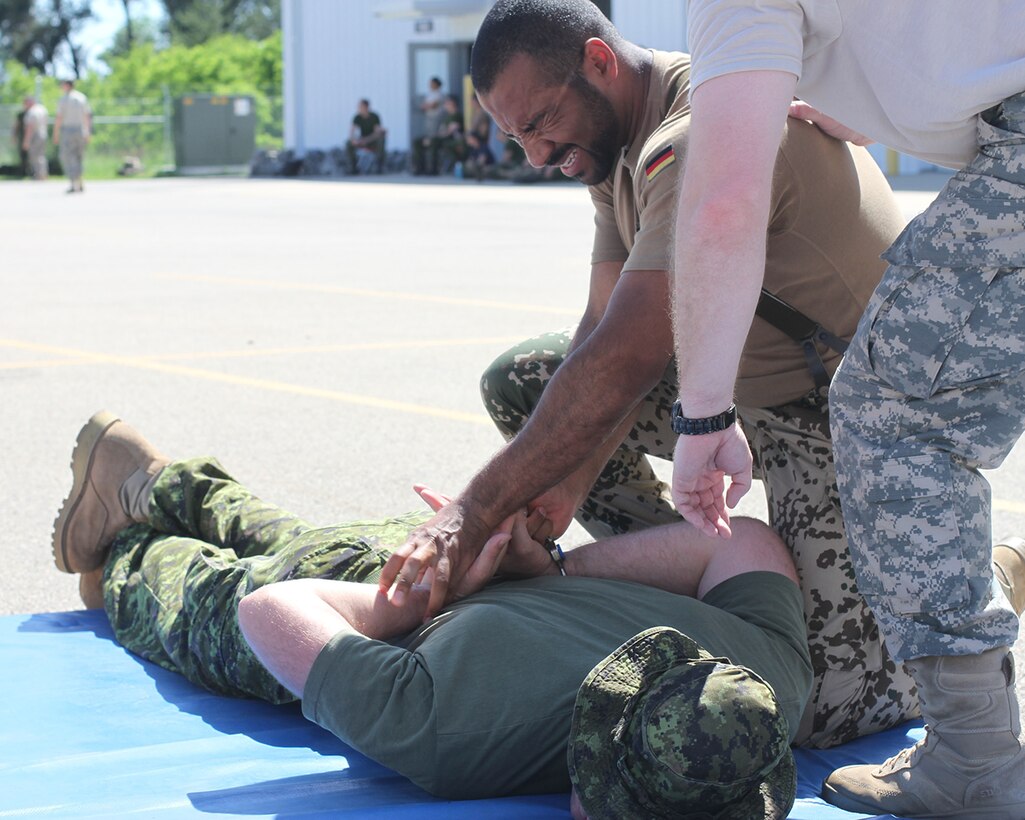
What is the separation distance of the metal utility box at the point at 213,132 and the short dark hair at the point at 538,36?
1461 inches

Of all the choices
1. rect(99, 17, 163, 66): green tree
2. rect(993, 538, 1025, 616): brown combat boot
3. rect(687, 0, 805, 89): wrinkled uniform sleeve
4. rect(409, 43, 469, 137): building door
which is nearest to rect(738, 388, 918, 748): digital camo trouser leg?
rect(993, 538, 1025, 616): brown combat boot

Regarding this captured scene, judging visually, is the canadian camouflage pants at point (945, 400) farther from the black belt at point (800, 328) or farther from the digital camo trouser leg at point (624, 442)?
the digital camo trouser leg at point (624, 442)

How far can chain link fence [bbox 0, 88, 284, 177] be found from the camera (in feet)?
133

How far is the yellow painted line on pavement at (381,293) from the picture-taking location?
991 centimetres

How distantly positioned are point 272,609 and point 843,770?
1.11 meters

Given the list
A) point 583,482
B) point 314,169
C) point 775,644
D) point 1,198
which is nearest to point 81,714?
point 583,482

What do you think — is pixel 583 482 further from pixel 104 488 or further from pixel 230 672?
pixel 104 488

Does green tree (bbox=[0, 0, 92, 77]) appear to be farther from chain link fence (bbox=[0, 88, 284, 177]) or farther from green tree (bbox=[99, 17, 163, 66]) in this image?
chain link fence (bbox=[0, 88, 284, 177])

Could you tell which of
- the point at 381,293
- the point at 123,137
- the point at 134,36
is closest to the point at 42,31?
the point at 134,36

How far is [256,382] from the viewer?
7.61 metres

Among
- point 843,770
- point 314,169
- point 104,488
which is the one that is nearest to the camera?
point 843,770

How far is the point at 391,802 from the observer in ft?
8.79

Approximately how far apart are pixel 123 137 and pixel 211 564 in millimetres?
42098

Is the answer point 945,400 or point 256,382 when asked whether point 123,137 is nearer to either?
point 256,382
